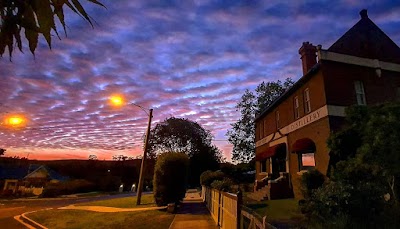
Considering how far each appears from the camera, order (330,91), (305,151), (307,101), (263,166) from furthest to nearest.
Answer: (263,166), (307,101), (305,151), (330,91)

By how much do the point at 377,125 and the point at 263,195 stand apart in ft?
38.2

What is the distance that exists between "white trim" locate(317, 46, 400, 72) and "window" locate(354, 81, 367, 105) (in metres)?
1.34

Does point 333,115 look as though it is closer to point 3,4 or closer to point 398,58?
point 398,58

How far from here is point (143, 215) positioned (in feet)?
48.0

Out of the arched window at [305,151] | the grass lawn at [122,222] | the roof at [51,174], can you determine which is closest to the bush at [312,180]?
the arched window at [305,151]

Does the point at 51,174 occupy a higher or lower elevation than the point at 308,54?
lower

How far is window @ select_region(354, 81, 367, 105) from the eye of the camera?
17.8 meters

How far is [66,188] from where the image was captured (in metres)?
42.9

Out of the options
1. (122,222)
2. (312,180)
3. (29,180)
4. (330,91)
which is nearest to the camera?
(122,222)

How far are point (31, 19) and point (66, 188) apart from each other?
156ft

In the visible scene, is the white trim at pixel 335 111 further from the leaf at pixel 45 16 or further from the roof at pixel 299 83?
the leaf at pixel 45 16

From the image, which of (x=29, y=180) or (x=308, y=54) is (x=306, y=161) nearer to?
(x=308, y=54)

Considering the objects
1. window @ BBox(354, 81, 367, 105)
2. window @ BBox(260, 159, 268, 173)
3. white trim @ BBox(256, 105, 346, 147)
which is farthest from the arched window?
window @ BBox(260, 159, 268, 173)

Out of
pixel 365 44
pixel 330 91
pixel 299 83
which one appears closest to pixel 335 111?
pixel 330 91
